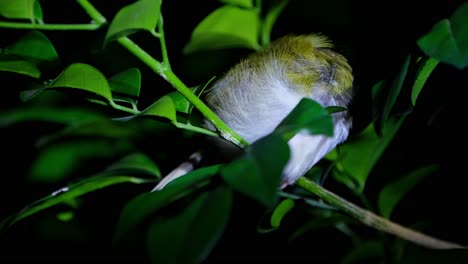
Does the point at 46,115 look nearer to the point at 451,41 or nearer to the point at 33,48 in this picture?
the point at 33,48

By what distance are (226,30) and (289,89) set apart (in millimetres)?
228

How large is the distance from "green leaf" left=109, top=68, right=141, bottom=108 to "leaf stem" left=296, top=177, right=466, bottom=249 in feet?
0.76

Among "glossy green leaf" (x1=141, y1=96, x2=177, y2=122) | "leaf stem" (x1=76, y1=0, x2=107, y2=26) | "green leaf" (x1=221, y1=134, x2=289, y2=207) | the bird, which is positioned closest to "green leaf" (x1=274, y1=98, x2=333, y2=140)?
"green leaf" (x1=221, y1=134, x2=289, y2=207)

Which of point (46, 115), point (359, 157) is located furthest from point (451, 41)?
point (46, 115)

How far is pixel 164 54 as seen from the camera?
20.3 inches

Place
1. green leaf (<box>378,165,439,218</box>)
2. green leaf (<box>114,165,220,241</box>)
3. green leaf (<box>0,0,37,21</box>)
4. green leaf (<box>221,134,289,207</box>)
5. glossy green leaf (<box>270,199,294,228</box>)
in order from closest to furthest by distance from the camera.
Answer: green leaf (<box>221,134,289,207</box>), green leaf (<box>114,165,220,241</box>), green leaf (<box>0,0,37,21</box>), glossy green leaf (<box>270,199,294,228</box>), green leaf (<box>378,165,439,218</box>)

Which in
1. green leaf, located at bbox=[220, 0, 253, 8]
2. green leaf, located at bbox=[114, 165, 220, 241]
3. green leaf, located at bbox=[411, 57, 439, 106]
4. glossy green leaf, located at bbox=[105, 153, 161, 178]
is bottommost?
glossy green leaf, located at bbox=[105, 153, 161, 178]

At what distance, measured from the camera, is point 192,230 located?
399 mm

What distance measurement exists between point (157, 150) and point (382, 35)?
57cm

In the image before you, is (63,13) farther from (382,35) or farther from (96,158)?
(382,35)

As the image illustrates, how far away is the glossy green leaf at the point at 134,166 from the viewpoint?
2.49 feet

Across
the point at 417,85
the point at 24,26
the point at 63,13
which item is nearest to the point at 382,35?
the point at 417,85

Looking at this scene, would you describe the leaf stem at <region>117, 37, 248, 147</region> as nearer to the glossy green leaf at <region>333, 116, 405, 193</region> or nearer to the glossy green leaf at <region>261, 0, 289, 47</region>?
the glossy green leaf at <region>261, 0, 289, 47</region>

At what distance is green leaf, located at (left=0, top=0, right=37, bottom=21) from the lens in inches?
22.9
